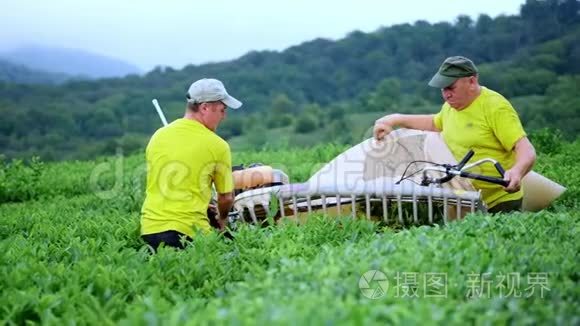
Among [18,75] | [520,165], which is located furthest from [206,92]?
[18,75]

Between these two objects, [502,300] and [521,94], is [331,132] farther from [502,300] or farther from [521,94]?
[502,300]

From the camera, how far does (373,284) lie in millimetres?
3680

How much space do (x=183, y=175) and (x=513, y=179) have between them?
252cm

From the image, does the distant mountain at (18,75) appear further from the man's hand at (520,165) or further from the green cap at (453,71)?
the man's hand at (520,165)

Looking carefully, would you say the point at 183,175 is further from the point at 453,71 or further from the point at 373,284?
the point at 373,284

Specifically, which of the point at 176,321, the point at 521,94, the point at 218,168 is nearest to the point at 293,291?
the point at 176,321

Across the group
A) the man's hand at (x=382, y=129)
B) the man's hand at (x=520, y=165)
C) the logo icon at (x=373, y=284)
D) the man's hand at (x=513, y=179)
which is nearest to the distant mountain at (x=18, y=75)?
the man's hand at (x=382, y=129)

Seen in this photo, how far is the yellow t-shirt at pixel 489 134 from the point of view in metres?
6.46

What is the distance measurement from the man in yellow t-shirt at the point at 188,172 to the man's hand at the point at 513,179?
7.00 ft

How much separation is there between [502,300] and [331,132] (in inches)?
1977

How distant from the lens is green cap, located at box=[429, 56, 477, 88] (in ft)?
21.4

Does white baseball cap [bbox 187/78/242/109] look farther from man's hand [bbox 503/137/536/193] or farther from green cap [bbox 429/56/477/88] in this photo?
man's hand [bbox 503/137/536/193]

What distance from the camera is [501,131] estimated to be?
646 centimetres

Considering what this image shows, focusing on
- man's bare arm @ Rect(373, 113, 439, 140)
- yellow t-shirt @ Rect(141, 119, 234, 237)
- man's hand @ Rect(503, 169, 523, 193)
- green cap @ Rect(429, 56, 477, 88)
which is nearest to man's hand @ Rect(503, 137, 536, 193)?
man's hand @ Rect(503, 169, 523, 193)
